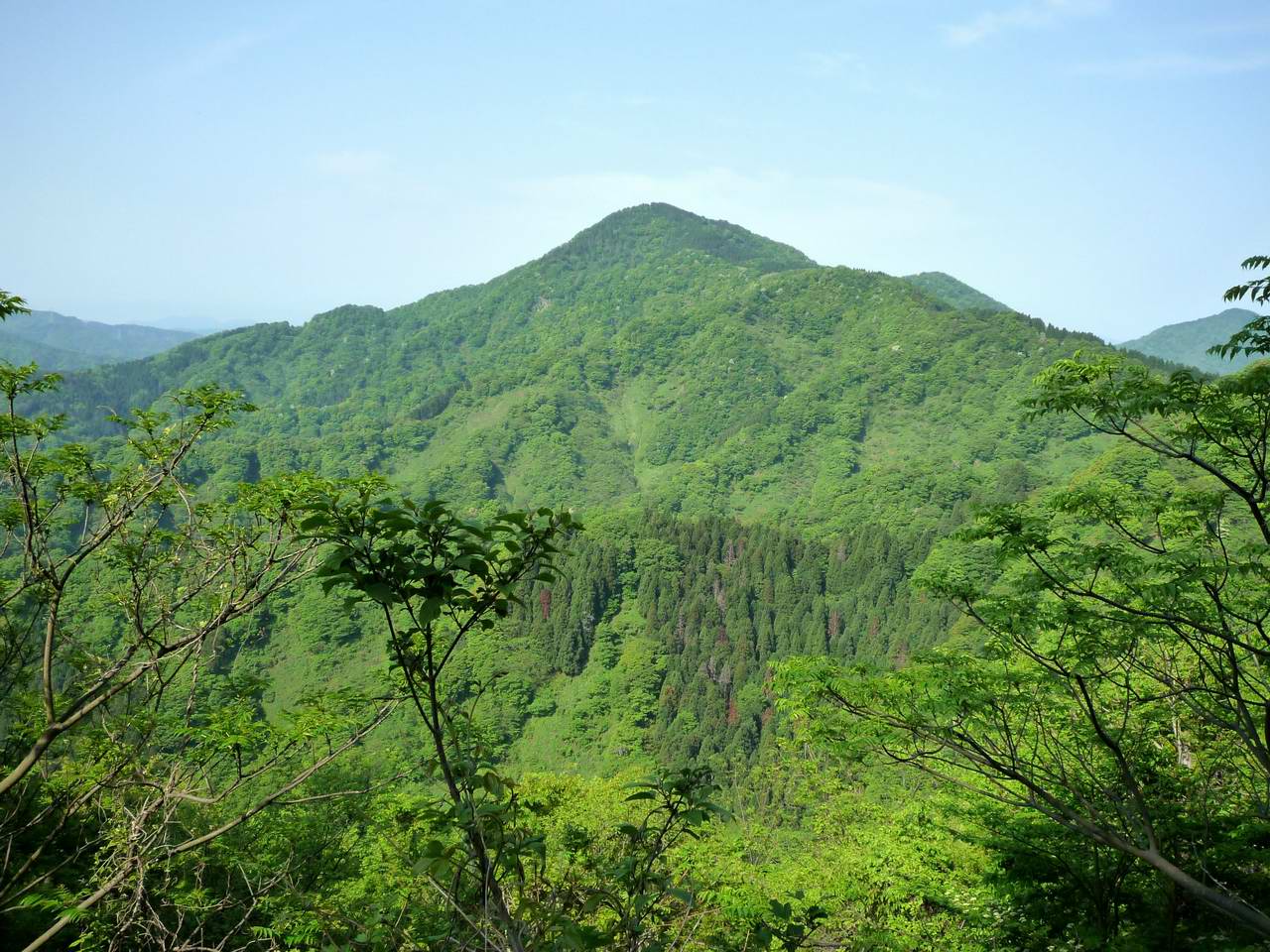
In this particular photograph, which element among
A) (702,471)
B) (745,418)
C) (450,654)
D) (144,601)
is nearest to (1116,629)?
(450,654)

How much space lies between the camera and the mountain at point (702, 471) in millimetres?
67938

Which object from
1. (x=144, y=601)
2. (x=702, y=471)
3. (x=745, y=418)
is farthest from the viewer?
(x=745, y=418)

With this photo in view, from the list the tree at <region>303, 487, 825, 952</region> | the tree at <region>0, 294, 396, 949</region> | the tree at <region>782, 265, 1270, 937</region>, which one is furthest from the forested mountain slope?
the tree at <region>303, 487, 825, 952</region>

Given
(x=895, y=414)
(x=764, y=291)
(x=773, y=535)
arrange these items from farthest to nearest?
(x=764, y=291) < (x=895, y=414) < (x=773, y=535)

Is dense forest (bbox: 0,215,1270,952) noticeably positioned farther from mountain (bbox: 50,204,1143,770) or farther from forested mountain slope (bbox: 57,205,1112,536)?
forested mountain slope (bbox: 57,205,1112,536)

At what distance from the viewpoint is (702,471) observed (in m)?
134

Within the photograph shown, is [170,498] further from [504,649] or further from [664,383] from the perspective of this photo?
[664,383]

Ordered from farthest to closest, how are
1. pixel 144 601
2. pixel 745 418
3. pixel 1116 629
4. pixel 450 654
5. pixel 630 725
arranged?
pixel 745 418
pixel 630 725
pixel 1116 629
pixel 144 601
pixel 450 654

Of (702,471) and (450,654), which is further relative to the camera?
(702,471)

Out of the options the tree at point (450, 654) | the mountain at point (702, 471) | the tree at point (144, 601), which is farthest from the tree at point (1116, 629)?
the tree at point (144, 601)

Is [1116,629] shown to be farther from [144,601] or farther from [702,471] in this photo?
[702,471]

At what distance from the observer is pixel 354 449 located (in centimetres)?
15000

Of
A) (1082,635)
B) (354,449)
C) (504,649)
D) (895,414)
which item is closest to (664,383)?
(895,414)

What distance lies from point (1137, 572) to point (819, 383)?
142735 millimetres
